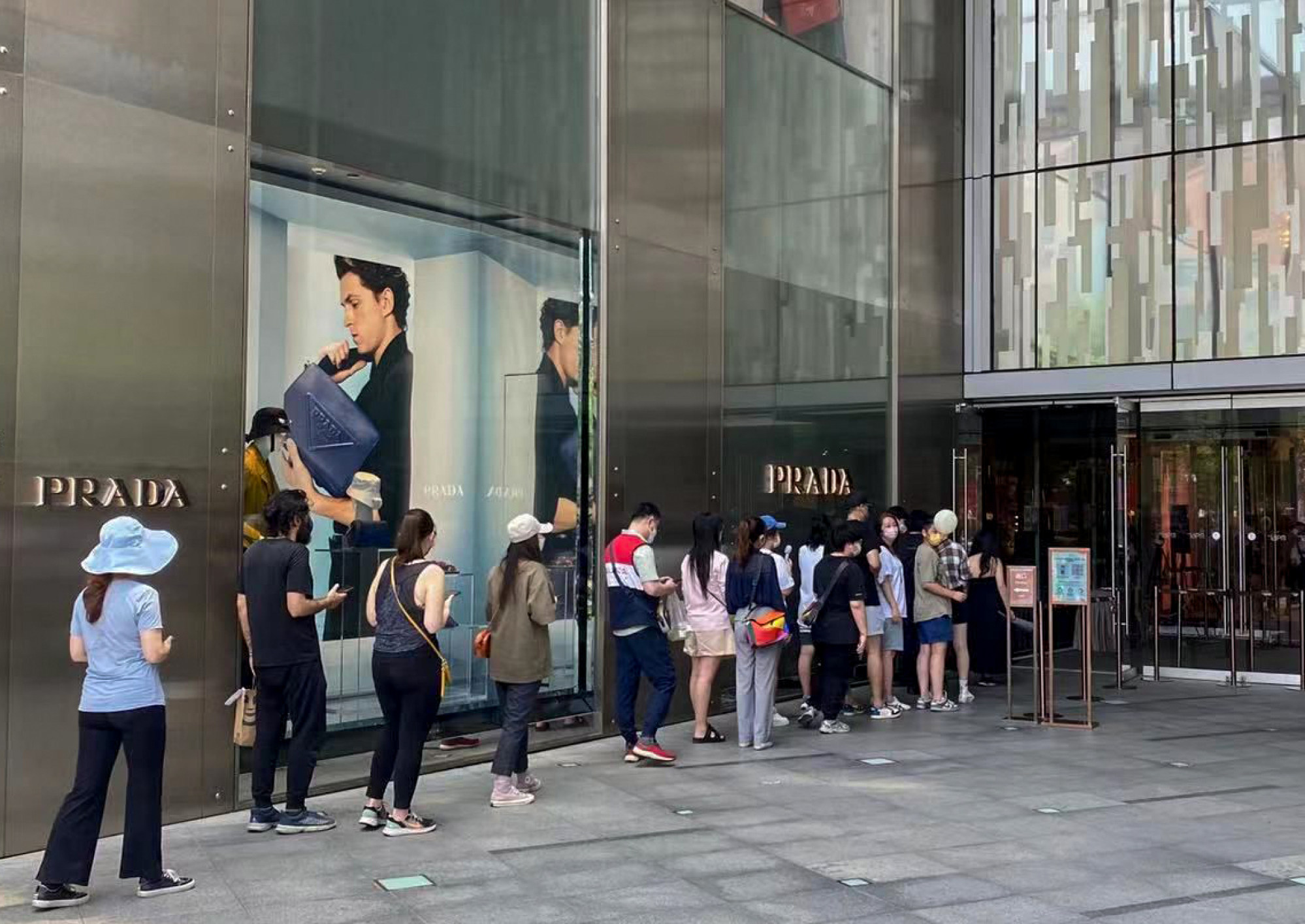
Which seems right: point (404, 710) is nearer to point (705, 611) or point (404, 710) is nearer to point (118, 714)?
point (118, 714)

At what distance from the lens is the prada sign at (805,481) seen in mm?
12516

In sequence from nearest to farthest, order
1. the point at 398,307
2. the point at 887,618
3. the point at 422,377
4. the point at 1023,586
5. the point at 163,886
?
the point at 163,886 < the point at 398,307 < the point at 422,377 < the point at 1023,586 < the point at 887,618

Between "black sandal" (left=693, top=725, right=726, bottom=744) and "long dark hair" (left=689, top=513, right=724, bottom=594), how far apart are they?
1.27m

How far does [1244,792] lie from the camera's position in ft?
27.3

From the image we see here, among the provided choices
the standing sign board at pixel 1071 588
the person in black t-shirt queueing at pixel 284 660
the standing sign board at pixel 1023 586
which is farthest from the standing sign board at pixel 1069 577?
the person in black t-shirt queueing at pixel 284 660

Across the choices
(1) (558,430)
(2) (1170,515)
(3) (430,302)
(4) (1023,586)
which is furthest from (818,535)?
(2) (1170,515)

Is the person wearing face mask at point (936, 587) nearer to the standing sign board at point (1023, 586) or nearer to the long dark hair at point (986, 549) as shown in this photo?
the standing sign board at point (1023, 586)

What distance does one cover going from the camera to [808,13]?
1332 centimetres

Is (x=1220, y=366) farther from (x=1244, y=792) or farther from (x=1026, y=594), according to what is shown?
(x=1244, y=792)

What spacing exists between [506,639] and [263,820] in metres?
1.67

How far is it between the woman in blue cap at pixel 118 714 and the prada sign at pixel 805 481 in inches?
288

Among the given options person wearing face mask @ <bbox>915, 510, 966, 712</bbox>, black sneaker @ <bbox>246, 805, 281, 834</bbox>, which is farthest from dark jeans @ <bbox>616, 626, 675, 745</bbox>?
person wearing face mask @ <bbox>915, 510, 966, 712</bbox>

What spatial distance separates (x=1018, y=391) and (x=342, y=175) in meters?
9.67

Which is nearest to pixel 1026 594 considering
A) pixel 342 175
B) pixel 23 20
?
pixel 342 175
